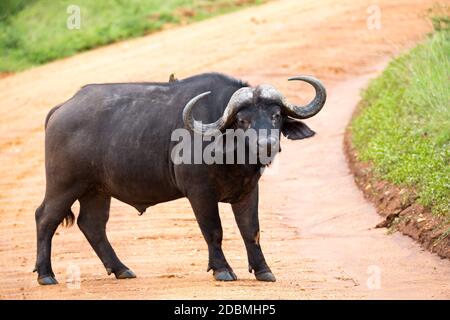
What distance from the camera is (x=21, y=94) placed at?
25.8 metres

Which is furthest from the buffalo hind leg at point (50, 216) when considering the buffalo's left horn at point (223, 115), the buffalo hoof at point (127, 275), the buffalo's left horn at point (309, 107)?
the buffalo's left horn at point (309, 107)

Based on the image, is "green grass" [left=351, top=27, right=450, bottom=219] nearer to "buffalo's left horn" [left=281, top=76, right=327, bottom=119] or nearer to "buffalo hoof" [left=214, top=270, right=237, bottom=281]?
"buffalo's left horn" [left=281, top=76, right=327, bottom=119]

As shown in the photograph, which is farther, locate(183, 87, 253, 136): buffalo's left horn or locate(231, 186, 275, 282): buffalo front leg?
locate(231, 186, 275, 282): buffalo front leg

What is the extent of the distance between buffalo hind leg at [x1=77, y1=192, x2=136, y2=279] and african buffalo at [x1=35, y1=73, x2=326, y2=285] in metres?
0.01

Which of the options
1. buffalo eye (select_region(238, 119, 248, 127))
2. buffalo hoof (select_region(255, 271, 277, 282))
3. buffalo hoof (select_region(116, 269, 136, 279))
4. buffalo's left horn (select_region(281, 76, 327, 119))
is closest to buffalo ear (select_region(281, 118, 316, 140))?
buffalo's left horn (select_region(281, 76, 327, 119))

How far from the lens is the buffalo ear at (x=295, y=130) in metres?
12.2

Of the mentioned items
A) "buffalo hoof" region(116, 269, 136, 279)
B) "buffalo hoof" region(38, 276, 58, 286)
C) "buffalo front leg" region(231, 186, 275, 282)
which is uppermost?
"buffalo front leg" region(231, 186, 275, 282)

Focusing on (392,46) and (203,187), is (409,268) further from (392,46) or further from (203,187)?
(392,46)

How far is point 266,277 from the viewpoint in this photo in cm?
1195

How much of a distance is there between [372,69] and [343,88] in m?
1.93

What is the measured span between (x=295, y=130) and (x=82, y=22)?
64.9 ft

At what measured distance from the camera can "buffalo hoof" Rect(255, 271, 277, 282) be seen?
470 inches
